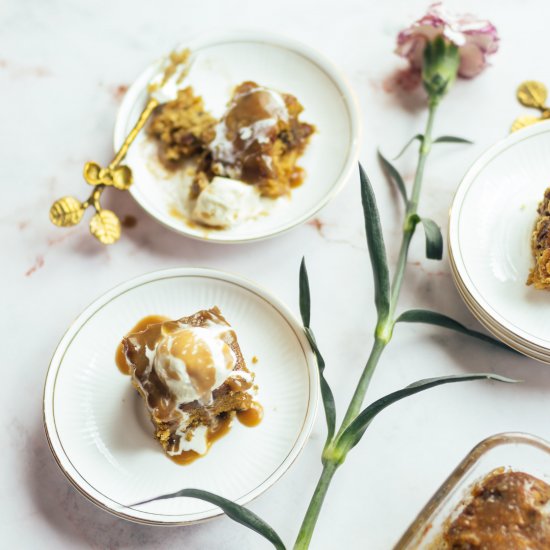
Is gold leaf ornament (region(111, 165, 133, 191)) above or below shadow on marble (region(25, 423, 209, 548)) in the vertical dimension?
above

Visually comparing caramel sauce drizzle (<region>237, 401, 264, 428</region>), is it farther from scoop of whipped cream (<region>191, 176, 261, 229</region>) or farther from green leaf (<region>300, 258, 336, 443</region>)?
scoop of whipped cream (<region>191, 176, 261, 229</region>)

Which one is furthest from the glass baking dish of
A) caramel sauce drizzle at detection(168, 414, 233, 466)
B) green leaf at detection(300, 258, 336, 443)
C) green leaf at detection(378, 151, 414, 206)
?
green leaf at detection(378, 151, 414, 206)

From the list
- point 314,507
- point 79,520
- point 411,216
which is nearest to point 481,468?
point 314,507

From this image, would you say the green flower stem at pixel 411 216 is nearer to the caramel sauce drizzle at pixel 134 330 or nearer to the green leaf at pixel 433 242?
the green leaf at pixel 433 242

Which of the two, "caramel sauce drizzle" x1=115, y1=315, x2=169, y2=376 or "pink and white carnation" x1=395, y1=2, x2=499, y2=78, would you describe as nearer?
"caramel sauce drizzle" x1=115, y1=315, x2=169, y2=376

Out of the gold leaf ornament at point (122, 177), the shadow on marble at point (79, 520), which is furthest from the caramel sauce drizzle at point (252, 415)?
the gold leaf ornament at point (122, 177)

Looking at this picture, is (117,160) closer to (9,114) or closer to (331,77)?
(9,114)

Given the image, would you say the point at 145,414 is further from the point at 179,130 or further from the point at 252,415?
the point at 179,130
